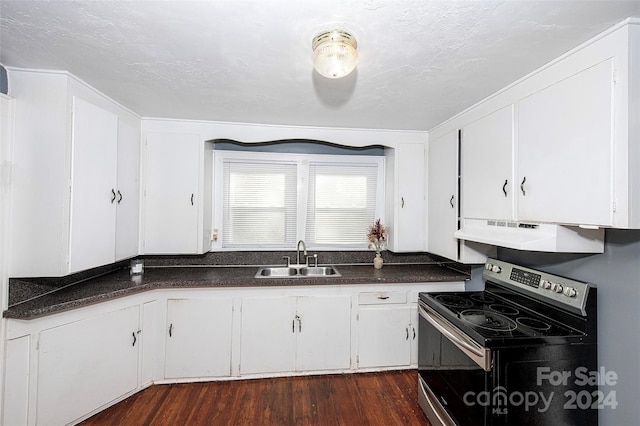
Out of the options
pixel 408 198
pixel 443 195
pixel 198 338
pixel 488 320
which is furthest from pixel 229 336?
pixel 443 195

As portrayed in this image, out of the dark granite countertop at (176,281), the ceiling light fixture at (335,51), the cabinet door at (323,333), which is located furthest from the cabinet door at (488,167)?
the cabinet door at (323,333)

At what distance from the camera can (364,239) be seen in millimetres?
3172

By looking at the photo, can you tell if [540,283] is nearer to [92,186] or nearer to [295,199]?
[295,199]

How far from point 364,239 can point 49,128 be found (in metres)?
2.79

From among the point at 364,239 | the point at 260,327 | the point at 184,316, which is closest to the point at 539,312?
the point at 364,239

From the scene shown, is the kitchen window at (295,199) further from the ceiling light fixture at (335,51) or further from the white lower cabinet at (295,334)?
the ceiling light fixture at (335,51)

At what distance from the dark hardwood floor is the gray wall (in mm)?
1112

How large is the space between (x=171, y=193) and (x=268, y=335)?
5.29 feet

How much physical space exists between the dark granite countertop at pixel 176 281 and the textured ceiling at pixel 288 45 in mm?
1459

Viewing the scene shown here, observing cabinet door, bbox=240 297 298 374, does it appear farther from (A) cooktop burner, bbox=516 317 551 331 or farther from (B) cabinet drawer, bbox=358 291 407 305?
(A) cooktop burner, bbox=516 317 551 331

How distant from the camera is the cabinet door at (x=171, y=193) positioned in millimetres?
2611

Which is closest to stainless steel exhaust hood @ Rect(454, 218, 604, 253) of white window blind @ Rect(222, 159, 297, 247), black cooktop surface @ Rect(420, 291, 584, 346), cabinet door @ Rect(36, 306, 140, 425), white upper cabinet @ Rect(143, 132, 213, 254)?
black cooktop surface @ Rect(420, 291, 584, 346)

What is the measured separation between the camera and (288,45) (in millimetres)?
1418

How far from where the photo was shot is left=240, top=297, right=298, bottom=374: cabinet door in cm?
236
